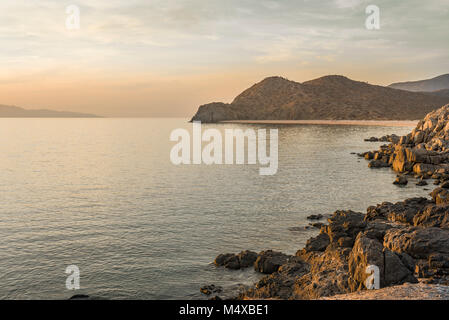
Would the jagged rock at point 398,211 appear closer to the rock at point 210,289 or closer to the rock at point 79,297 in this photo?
the rock at point 210,289

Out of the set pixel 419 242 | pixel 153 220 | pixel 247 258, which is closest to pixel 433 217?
pixel 419 242

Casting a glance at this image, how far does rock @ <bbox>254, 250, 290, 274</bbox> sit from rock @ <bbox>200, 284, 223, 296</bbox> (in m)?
2.92

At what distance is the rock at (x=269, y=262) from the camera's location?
19.7m

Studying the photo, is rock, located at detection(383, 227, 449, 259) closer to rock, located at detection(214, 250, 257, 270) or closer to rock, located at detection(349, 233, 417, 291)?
rock, located at detection(349, 233, 417, 291)

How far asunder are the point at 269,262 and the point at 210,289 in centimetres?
382

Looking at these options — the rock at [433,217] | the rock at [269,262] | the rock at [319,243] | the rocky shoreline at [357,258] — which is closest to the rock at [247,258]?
the rocky shoreline at [357,258]

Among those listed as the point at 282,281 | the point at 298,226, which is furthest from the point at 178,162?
the point at 282,281

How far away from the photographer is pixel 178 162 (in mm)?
70250

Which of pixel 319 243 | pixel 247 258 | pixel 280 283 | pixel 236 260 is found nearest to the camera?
pixel 280 283

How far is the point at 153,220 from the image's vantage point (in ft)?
99.2

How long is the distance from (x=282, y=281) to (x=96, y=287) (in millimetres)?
9827

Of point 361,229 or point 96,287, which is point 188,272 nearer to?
point 96,287

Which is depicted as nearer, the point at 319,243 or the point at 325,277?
the point at 325,277

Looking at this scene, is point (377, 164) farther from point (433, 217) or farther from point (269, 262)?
point (269, 262)
